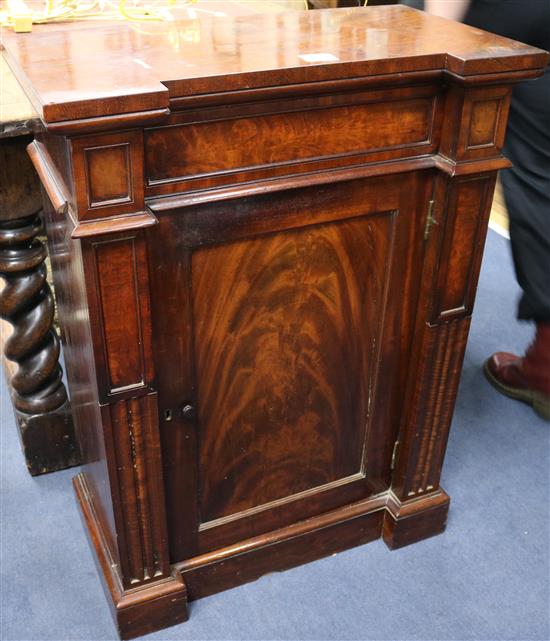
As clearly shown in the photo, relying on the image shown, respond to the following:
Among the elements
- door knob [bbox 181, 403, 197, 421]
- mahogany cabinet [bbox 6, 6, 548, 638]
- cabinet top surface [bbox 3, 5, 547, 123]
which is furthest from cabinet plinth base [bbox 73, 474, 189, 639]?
cabinet top surface [bbox 3, 5, 547, 123]

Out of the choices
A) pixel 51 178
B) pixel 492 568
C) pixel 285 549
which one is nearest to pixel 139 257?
pixel 51 178

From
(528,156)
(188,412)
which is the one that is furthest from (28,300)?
(528,156)

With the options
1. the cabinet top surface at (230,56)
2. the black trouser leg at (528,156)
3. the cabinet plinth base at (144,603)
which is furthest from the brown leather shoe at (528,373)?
the cabinet plinth base at (144,603)

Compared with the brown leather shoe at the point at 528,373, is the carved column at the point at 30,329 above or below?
above

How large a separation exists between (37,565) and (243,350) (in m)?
0.73

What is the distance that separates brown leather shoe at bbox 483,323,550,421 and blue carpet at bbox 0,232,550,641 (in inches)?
7.2

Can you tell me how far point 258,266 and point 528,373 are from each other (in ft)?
3.71

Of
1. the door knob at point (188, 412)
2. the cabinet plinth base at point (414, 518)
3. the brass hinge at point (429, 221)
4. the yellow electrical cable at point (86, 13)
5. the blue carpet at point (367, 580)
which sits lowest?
the blue carpet at point (367, 580)

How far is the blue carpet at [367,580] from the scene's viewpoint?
1.55 meters

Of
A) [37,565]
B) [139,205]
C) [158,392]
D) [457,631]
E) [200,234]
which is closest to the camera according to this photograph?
[139,205]

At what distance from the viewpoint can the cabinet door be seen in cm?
124

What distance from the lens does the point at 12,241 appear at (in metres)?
1.62

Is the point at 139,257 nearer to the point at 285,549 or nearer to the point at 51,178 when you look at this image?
the point at 51,178

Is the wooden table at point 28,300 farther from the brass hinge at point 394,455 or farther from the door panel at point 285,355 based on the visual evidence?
the brass hinge at point 394,455
